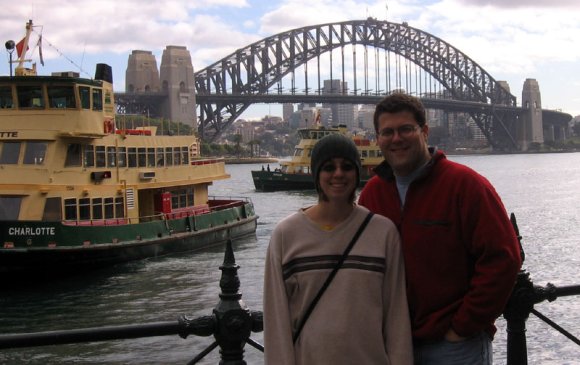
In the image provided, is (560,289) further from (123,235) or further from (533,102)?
(533,102)

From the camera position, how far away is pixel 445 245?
3.22 metres

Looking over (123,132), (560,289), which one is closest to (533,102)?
(123,132)

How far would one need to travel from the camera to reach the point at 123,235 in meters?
19.4

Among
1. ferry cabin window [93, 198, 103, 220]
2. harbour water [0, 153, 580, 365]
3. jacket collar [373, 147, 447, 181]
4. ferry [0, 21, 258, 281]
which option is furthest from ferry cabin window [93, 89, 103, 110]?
jacket collar [373, 147, 447, 181]

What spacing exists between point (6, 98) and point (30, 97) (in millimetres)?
580

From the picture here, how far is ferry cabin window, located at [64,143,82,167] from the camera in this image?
62.0 ft

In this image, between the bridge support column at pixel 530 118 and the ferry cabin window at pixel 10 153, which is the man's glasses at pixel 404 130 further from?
the bridge support column at pixel 530 118

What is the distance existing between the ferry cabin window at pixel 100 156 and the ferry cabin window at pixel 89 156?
0.14m

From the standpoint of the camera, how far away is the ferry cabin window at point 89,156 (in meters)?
19.3

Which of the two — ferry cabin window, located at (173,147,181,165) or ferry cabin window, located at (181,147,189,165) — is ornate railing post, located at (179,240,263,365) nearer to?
ferry cabin window, located at (173,147,181,165)

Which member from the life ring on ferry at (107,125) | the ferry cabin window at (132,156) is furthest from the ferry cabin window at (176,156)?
the life ring on ferry at (107,125)

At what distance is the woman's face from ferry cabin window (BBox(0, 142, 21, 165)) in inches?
645

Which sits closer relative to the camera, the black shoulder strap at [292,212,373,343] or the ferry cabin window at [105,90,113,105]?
the black shoulder strap at [292,212,373,343]

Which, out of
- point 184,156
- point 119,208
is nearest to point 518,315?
point 119,208
